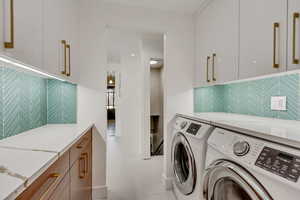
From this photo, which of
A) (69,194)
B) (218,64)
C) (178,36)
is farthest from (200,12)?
(69,194)

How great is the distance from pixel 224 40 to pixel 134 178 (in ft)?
7.24

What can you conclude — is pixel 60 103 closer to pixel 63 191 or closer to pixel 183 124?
pixel 63 191

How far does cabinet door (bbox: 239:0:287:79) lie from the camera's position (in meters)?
1.08

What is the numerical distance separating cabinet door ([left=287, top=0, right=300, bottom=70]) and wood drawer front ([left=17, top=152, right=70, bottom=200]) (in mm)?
1454

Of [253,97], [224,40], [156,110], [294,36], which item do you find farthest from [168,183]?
[156,110]

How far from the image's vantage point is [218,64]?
1744 millimetres

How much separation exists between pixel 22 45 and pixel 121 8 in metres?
A: 1.52

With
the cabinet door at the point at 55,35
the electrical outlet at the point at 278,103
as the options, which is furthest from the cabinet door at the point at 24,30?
the electrical outlet at the point at 278,103

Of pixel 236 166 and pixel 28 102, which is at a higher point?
pixel 28 102

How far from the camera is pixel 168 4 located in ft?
6.73

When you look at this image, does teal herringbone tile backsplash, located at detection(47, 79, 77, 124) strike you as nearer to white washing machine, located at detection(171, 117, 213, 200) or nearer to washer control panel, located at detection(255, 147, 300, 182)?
white washing machine, located at detection(171, 117, 213, 200)

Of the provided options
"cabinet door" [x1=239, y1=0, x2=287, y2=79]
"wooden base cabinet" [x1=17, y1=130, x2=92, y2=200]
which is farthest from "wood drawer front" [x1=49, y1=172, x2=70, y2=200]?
"cabinet door" [x1=239, y1=0, x2=287, y2=79]

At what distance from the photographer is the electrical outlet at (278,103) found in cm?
145

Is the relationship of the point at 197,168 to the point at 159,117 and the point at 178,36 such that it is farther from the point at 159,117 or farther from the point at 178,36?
the point at 159,117
